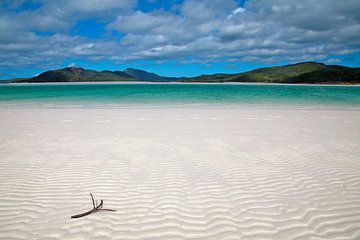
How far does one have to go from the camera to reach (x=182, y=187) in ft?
17.9

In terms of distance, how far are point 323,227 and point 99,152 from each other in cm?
705

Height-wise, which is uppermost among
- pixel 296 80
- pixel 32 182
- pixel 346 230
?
pixel 296 80

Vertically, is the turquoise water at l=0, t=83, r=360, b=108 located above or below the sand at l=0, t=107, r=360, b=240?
above

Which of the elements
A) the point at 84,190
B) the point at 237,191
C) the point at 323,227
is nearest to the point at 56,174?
the point at 84,190

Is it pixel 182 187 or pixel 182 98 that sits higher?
pixel 182 98

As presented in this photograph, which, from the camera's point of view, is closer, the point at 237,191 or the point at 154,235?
the point at 154,235

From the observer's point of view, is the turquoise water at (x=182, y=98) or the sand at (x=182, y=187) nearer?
the sand at (x=182, y=187)

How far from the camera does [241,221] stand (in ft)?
13.6

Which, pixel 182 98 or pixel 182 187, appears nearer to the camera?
pixel 182 187

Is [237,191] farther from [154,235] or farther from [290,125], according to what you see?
[290,125]

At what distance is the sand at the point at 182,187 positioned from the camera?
3.95 metres

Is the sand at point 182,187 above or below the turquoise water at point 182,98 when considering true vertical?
below

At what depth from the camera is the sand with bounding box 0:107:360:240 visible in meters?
3.95

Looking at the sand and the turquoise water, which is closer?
Result: the sand
